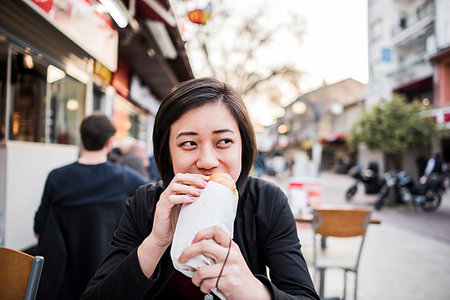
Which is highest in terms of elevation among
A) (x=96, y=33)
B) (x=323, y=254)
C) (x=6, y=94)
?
(x=96, y=33)

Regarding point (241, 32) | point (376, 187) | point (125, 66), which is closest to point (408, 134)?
point (376, 187)

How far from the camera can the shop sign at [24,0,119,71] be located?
276cm

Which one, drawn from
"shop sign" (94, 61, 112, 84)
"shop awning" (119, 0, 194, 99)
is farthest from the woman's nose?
"shop sign" (94, 61, 112, 84)

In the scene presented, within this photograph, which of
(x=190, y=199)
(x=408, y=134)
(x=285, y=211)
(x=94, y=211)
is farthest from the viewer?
(x=408, y=134)

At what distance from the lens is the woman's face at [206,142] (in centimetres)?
108

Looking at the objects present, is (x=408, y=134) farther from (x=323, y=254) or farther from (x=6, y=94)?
(x=6, y=94)

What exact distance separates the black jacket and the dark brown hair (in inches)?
5.1

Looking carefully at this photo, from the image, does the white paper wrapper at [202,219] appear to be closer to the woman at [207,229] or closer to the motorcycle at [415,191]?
the woman at [207,229]

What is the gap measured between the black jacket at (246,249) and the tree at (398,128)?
13.7 m

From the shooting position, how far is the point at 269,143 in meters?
50.8

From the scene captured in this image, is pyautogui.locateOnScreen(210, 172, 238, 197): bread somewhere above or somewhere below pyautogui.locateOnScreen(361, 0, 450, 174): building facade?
below

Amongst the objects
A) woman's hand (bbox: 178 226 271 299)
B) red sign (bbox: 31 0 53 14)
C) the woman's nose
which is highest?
red sign (bbox: 31 0 53 14)

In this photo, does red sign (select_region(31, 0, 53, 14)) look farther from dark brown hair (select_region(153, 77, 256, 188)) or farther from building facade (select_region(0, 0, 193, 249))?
dark brown hair (select_region(153, 77, 256, 188))

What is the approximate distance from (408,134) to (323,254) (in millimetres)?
12153
